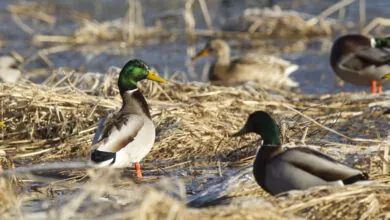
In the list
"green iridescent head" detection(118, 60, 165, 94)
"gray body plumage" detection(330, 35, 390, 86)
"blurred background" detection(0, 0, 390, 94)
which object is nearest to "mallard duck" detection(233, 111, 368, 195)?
"green iridescent head" detection(118, 60, 165, 94)

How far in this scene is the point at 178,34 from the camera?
13.8 metres

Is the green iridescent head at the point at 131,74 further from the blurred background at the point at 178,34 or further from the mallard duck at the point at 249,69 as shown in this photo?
the mallard duck at the point at 249,69

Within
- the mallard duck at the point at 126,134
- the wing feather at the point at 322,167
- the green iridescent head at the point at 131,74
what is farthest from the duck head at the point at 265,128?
the green iridescent head at the point at 131,74

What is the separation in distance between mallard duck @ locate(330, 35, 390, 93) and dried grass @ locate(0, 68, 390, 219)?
0.73 meters

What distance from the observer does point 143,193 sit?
3.36 meters

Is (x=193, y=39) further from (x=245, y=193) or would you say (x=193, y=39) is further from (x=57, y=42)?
(x=245, y=193)

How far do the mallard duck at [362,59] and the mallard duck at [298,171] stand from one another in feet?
14.7

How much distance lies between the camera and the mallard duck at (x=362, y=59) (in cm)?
864

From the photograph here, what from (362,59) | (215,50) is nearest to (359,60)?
(362,59)

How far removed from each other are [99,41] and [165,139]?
24.0 ft

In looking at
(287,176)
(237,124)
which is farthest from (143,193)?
(237,124)

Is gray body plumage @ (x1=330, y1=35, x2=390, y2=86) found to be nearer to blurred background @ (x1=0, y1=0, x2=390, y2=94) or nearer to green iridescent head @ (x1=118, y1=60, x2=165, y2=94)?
blurred background @ (x1=0, y1=0, x2=390, y2=94)

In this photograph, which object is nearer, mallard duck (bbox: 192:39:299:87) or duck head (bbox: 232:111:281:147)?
duck head (bbox: 232:111:281:147)

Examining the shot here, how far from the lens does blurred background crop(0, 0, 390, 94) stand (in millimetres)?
11438
